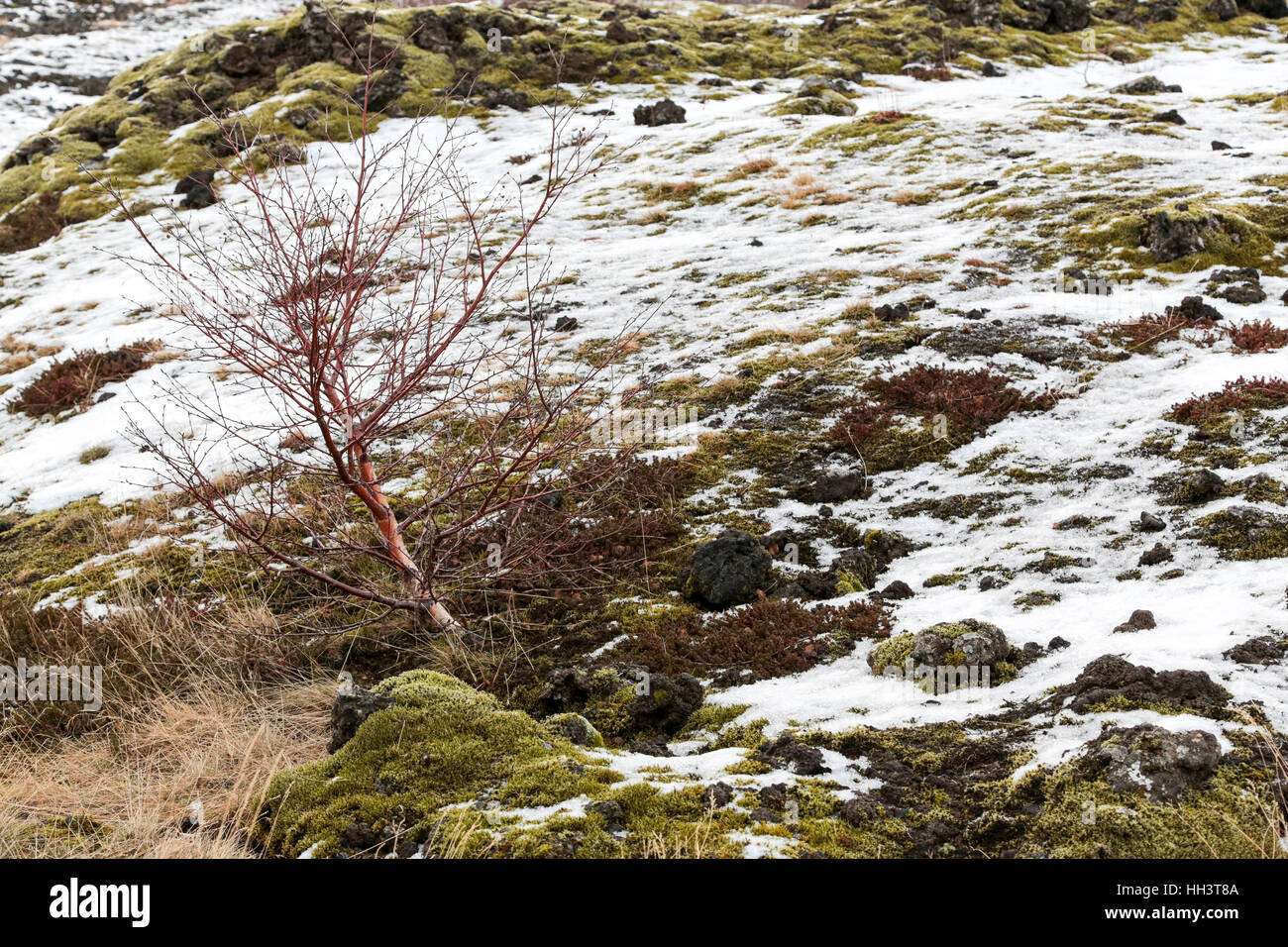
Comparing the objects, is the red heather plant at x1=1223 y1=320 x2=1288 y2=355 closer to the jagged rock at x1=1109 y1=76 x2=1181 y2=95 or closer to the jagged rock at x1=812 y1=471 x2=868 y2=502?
the jagged rock at x1=812 y1=471 x2=868 y2=502

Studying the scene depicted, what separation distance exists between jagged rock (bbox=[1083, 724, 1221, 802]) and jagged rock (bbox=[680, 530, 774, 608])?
2.79 meters

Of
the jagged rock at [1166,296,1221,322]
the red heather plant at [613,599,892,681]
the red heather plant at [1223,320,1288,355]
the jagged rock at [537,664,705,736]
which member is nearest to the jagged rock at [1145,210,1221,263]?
the jagged rock at [1166,296,1221,322]

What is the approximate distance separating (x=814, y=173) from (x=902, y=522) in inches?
512

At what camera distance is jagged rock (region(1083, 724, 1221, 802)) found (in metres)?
3.26

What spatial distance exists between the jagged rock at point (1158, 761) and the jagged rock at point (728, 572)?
279 centimetres

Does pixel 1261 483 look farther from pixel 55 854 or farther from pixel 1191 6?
pixel 1191 6

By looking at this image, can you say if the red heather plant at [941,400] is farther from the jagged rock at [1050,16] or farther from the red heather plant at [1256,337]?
the jagged rock at [1050,16]

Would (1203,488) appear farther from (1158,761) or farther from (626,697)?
(626,697)

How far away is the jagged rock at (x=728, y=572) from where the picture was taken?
19.5ft

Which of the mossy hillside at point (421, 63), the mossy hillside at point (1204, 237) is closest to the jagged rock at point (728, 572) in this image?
the mossy hillside at point (1204, 237)

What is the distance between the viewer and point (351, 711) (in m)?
4.29

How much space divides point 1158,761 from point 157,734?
5586mm

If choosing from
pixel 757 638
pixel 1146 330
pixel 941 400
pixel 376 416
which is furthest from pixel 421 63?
pixel 757 638
